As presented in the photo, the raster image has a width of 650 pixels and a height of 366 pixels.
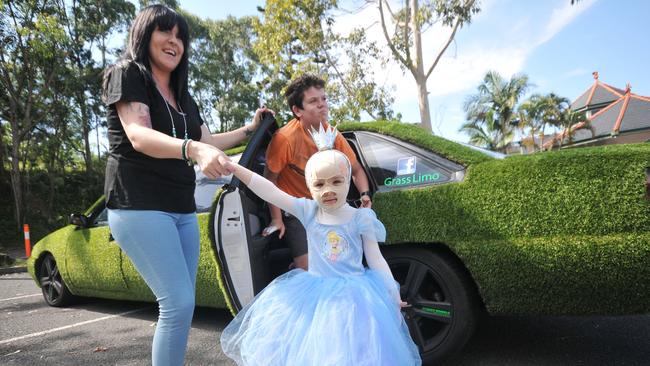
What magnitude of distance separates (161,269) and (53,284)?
13.7 feet

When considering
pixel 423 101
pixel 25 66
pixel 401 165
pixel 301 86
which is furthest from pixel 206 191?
pixel 25 66

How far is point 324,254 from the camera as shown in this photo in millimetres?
1730

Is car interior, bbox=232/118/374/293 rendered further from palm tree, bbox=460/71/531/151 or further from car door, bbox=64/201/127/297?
palm tree, bbox=460/71/531/151

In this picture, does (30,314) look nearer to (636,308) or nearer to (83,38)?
(636,308)

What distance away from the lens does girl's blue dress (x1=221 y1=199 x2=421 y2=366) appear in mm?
1442

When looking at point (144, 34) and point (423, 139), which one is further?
point (423, 139)

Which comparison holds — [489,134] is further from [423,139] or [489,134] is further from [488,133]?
[423,139]

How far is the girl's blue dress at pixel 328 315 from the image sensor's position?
144cm

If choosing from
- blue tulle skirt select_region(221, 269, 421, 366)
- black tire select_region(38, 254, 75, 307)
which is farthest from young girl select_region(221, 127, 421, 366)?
black tire select_region(38, 254, 75, 307)

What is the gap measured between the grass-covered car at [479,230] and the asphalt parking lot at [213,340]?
0.55m

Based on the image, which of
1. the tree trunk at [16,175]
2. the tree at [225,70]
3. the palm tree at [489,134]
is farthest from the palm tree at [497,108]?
the tree trunk at [16,175]

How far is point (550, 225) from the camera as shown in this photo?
6.50 ft

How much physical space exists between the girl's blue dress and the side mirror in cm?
299

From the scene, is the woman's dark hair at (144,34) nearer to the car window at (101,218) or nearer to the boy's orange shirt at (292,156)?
the boy's orange shirt at (292,156)
